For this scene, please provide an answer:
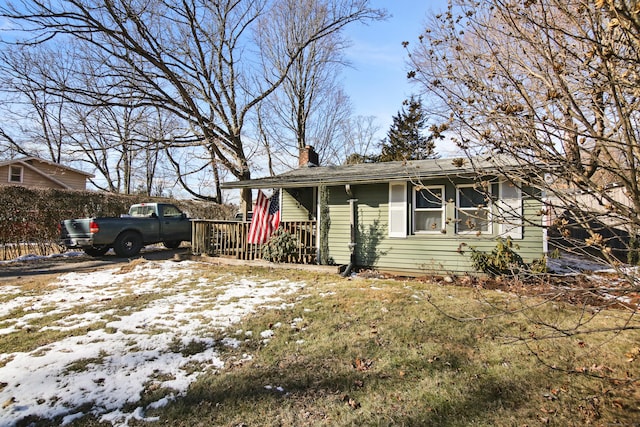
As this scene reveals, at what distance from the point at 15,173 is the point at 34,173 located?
90 cm

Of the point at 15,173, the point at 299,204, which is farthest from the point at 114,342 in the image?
the point at 15,173

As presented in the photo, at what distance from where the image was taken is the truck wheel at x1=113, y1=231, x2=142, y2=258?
10.6 m

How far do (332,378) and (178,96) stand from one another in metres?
13.7

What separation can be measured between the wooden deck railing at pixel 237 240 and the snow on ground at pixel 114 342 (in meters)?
2.29

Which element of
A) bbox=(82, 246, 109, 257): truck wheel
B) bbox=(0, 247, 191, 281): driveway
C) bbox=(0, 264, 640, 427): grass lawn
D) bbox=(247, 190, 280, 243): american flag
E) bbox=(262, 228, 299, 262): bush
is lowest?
bbox=(0, 264, 640, 427): grass lawn

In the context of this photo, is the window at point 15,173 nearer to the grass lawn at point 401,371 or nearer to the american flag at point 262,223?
the american flag at point 262,223

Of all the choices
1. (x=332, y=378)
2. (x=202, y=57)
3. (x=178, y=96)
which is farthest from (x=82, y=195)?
(x=332, y=378)

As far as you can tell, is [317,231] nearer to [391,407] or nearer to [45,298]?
[45,298]

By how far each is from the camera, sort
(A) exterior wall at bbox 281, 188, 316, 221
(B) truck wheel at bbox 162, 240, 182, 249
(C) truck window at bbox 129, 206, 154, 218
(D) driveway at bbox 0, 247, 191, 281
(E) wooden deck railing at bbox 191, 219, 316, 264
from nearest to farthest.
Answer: (D) driveway at bbox 0, 247, 191, 281
(E) wooden deck railing at bbox 191, 219, 316, 264
(A) exterior wall at bbox 281, 188, 316, 221
(C) truck window at bbox 129, 206, 154, 218
(B) truck wheel at bbox 162, 240, 182, 249

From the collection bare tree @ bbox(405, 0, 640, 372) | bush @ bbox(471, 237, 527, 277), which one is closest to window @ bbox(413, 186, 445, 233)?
bush @ bbox(471, 237, 527, 277)

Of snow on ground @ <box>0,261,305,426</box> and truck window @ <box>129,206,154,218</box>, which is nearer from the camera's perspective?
snow on ground @ <box>0,261,305,426</box>

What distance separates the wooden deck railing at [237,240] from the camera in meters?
9.30

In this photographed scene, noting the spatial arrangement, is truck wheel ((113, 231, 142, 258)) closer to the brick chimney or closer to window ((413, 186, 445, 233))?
the brick chimney

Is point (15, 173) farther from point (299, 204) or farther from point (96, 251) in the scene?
point (299, 204)
